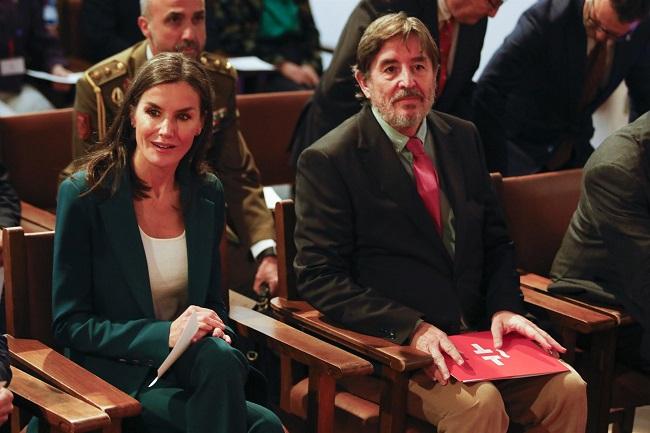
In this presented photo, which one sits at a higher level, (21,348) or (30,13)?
(30,13)

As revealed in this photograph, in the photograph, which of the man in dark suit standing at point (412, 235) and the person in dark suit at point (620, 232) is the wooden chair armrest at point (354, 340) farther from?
the person in dark suit at point (620, 232)

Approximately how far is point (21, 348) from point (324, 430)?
2.26ft

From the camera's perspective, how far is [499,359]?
9.57 feet

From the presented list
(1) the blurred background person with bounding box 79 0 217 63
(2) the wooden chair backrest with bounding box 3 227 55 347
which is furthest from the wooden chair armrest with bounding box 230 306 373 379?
(1) the blurred background person with bounding box 79 0 217 63

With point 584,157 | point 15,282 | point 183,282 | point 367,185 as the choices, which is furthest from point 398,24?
point 584,157

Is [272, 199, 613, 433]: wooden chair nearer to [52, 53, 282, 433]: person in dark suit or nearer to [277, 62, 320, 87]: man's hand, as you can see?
[52, 53, 282, 433]: person in dark suit

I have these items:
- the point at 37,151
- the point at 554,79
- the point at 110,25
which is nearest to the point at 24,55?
the point at 110,25

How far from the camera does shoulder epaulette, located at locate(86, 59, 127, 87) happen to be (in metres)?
3.73

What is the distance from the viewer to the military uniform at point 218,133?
3717 millimetres

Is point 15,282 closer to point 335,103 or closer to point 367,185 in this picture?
point 367,185

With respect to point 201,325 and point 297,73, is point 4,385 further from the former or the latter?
point 297,73

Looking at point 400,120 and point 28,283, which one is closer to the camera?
point 28,283

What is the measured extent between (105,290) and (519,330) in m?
1.00

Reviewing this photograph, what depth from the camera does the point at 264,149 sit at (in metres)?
4.59
